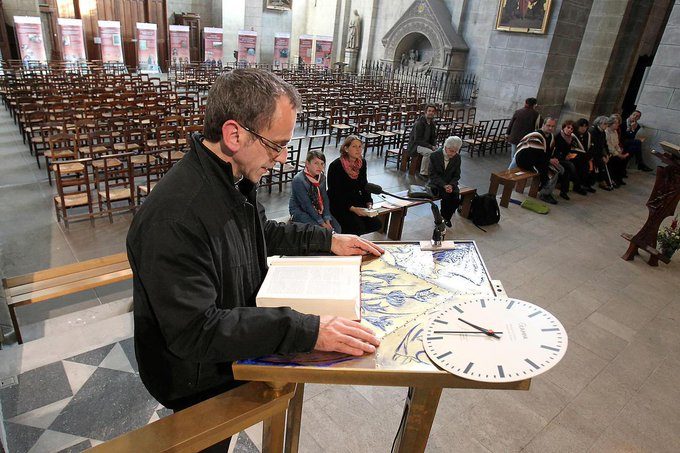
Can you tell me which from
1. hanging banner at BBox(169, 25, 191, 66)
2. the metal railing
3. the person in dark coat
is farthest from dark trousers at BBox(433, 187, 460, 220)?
hanging banner at BBox(169, 25, 191, 66)

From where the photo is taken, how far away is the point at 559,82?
12758 millimetres

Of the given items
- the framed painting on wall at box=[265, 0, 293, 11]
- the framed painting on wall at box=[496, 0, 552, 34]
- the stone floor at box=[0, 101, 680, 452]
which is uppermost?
the framed painting on wall at box=[265, 0, 293, 11]

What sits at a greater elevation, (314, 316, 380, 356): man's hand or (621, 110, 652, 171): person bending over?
(314, 316, 380, 356): man's hand

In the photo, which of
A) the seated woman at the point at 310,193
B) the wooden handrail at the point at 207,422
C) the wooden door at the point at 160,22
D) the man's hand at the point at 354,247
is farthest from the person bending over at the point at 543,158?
the wooden door at the point at 160,22

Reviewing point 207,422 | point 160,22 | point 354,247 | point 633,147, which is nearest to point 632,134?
point 633,147

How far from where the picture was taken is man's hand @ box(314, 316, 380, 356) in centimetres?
106

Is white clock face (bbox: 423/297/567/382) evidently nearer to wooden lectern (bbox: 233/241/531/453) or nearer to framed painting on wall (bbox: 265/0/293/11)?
wooden lectern (bbox: 233/241/531/453)

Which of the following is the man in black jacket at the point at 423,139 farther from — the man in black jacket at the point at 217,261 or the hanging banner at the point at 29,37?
the hanging banner at the point at 29,37

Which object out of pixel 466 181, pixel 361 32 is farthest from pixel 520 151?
pixel 361 32

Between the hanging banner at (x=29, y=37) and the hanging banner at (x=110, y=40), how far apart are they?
1.90 m

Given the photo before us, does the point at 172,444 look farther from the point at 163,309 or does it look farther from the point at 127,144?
the point at 127,144

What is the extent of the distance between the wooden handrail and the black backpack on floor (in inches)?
207

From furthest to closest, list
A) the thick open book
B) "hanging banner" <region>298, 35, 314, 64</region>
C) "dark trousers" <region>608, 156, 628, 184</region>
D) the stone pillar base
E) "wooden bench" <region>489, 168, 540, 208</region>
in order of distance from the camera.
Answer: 1. the stone pillar base
2. "hanging banner" <region>298, 35, 314, 64</region>
3. "dark trousers" <region>608, 156, 628, 184</region>
4. "wooden bench" <region>489, 168, 540, 208</region>
5. the thick open book

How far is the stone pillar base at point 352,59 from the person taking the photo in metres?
20.9
